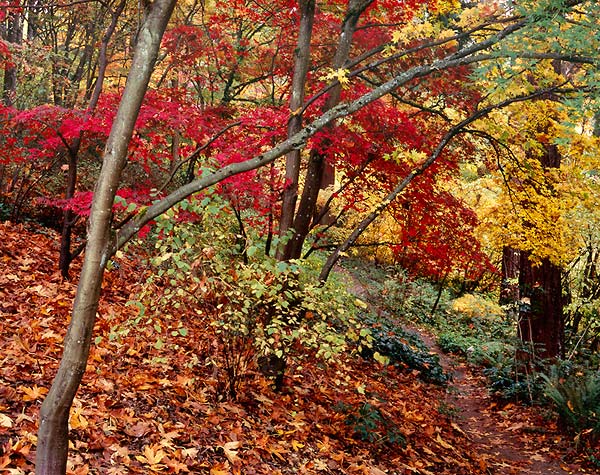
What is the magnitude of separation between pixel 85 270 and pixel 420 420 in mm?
6476

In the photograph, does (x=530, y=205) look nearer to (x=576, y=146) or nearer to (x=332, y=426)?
(x=576, y=146)

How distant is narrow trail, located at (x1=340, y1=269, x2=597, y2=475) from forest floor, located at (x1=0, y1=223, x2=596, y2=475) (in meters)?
0.03

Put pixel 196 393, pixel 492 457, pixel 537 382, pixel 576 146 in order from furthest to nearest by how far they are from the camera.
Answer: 1. pixel 537 382
2. pixel 576 146
3. pixel 492 457
4. pixel 196 393

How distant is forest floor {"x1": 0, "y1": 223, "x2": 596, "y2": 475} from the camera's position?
3.66 m

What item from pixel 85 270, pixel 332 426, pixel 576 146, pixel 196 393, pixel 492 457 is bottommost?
pixel 492 457

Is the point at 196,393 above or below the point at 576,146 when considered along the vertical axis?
below

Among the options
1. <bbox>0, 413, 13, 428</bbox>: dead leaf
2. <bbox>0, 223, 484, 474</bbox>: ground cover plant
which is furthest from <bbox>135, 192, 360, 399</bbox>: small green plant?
<bbox>0, 413, 13, 428</bbox>: dead leaf

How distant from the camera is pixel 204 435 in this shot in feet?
13.9

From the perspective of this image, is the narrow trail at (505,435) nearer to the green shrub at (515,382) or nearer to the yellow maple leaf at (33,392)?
the green shrub at (515,382)

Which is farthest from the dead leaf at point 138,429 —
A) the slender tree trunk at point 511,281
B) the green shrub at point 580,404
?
the slender tree trunk at point 511,281

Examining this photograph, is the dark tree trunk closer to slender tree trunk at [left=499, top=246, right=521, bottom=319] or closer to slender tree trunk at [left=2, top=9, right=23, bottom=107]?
slender tree trunk at [left=499, top=246, right=521, bottom=319]

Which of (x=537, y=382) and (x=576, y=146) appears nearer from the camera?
(x=576, y=146)

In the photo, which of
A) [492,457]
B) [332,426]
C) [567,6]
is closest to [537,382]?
[492,457]

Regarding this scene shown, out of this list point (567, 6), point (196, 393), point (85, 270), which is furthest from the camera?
point (196, 393)
